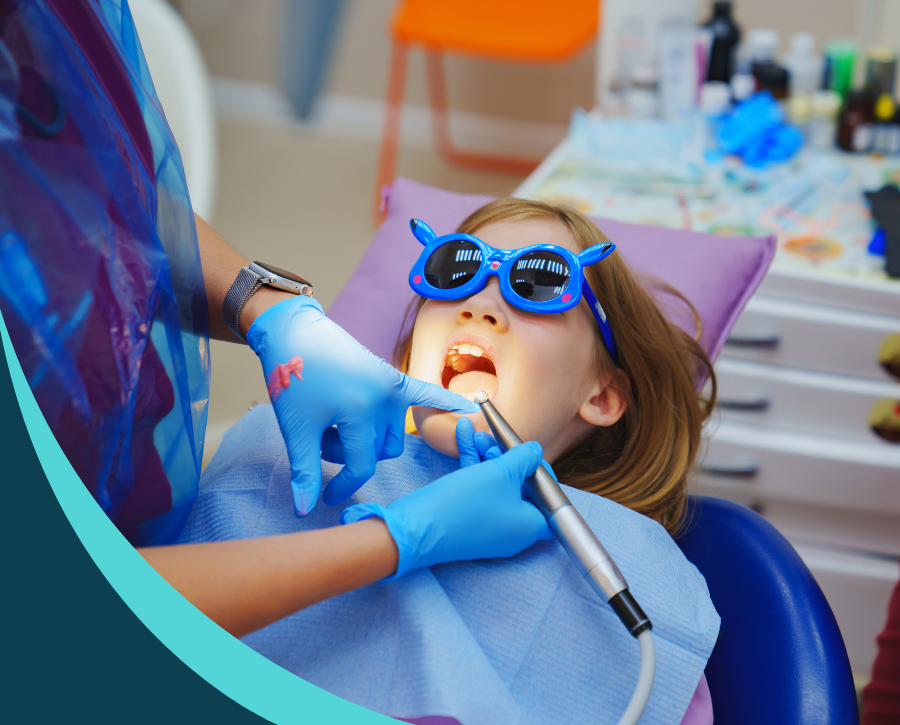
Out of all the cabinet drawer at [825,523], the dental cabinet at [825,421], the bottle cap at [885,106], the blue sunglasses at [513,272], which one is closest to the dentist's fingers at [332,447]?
the blue sunglasses at [513,272]

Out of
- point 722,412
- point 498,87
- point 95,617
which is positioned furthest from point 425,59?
point 95,617

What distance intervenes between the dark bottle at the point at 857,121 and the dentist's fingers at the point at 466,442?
1.41 m

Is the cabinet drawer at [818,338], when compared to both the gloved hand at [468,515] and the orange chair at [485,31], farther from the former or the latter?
the orange chair at [485,31]

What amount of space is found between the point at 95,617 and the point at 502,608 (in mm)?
424

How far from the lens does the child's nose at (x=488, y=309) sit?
38.4 inches

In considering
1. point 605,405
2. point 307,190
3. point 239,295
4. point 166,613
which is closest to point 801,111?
point 605,405

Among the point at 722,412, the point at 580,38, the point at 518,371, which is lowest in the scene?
the point at 722,412

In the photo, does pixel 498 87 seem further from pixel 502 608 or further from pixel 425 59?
pixel 502 608

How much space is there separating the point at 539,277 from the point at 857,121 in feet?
4.09

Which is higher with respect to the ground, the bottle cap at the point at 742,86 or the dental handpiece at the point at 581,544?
the bottle cap at the point at 742,86

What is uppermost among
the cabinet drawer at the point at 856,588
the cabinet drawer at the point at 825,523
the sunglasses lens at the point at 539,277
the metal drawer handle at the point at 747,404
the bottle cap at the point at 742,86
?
the bottle cap at the point at 742,86

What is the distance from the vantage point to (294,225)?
10.4 feet

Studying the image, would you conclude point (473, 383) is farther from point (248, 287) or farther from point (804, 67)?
point (804, 67)

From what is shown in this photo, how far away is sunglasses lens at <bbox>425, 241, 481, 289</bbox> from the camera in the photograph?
3.26 feet
